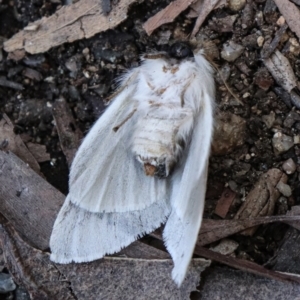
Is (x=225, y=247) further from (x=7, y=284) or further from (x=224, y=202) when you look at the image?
(x=7, y=284)

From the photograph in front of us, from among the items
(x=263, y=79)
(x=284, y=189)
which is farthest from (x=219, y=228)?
(x=263, y=79)

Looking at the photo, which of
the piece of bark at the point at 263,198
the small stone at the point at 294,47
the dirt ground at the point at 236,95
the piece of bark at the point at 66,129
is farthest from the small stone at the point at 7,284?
the small stone at the point at 294,47

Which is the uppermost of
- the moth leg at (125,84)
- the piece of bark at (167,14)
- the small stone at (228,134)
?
the piece of bark at (167,14)

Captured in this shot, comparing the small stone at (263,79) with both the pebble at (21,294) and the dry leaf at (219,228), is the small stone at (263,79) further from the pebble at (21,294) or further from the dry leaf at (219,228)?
the pebble at (21,294)

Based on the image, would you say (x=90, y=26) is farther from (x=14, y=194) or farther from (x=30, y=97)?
(x=14, y=194)

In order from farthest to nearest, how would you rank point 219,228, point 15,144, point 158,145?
1. point 15,144
2. point 219,228
3. point 158,145

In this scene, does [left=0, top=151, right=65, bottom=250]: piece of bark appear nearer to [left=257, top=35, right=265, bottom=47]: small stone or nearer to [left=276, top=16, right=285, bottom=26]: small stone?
[left=257, top=35, right=265, bottom=47]: small stone
